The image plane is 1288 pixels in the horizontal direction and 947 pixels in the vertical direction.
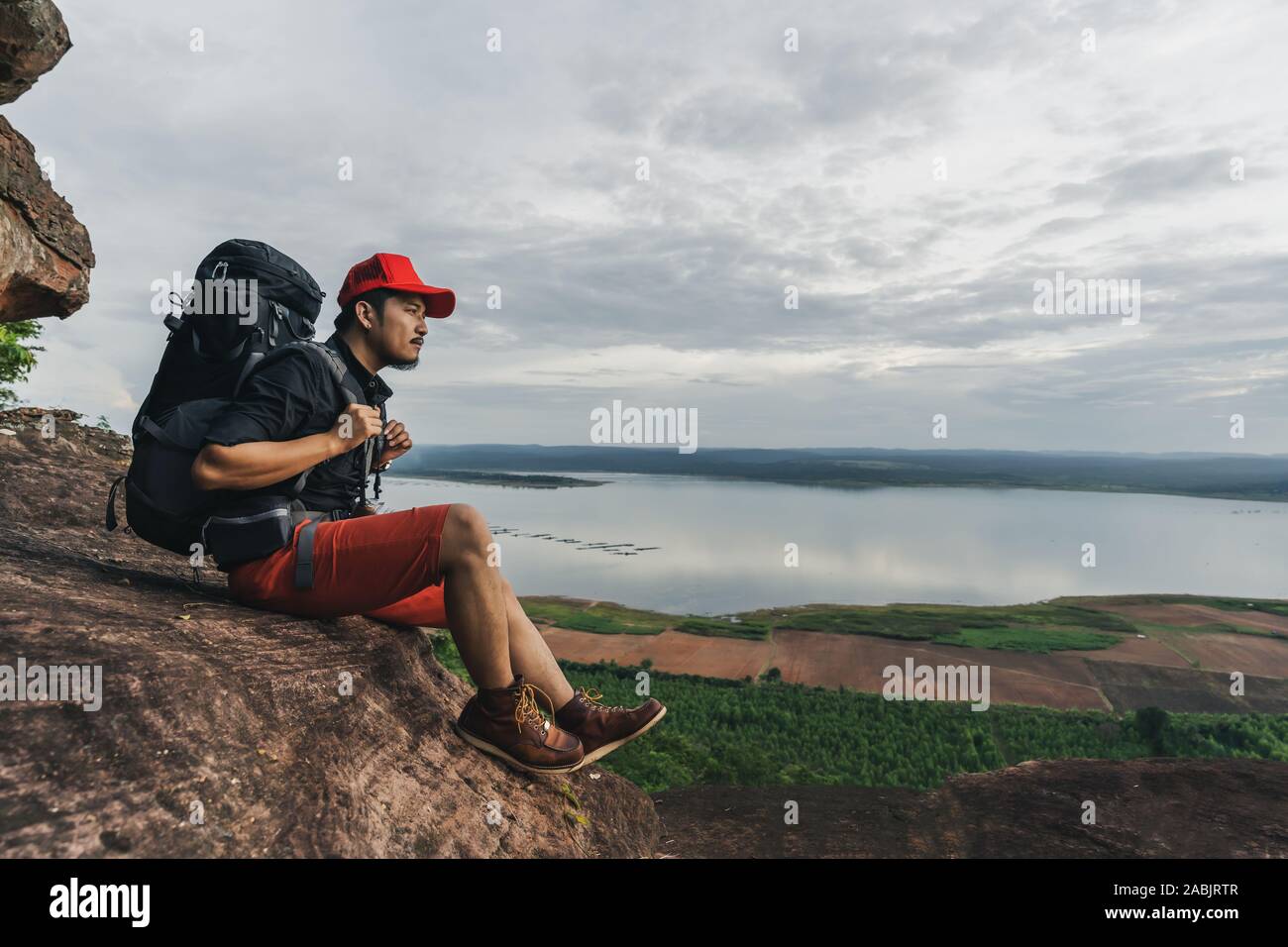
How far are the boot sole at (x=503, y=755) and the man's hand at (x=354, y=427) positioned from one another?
165cm

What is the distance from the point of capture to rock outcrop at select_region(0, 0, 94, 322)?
4.82 m

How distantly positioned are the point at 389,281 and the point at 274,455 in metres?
1.03

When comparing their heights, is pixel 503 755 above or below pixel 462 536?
below

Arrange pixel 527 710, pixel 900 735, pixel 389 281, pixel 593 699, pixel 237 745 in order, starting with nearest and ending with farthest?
1. pixel 237 745
2. pixel 389 281
3. pixel 527 710
4. pixel 593 699
5. pixel 900 735

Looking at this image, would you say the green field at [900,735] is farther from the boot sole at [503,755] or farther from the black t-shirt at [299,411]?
the black t-shirt at [299,411]

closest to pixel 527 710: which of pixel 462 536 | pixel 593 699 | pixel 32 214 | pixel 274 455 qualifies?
pixel 593 699

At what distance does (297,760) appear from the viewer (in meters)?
3.03

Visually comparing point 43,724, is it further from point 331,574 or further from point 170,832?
point 331,574

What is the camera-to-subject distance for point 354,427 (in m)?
3.24

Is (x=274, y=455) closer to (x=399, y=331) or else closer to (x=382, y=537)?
(x=382, y=537)

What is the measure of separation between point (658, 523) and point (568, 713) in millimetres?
118008

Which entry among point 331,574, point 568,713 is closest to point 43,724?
point 331,574

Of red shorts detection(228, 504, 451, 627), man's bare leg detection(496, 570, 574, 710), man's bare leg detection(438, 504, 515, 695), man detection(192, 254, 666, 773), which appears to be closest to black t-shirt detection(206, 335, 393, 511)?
man detection(192, 254, 666, 773)

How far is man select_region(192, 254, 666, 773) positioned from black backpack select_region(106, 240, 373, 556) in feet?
0.62
